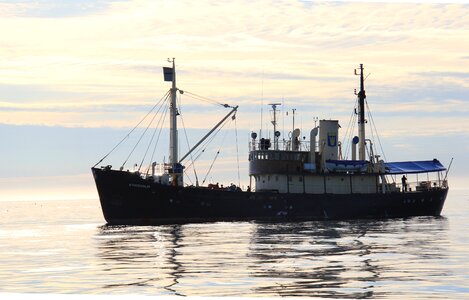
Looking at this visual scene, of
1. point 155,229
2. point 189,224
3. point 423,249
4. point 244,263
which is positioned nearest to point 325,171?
point 189,224

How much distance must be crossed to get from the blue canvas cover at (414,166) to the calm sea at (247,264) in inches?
1268

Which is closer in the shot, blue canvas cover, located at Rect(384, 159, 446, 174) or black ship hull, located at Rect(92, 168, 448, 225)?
black ship hull, located at Rect(92, 168, 448, 225)

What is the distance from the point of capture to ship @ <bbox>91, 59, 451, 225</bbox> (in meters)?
80.7

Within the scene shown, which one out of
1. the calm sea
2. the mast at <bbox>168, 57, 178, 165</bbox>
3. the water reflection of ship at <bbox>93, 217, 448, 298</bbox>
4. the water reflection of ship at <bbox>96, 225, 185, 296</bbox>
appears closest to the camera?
the calm sea

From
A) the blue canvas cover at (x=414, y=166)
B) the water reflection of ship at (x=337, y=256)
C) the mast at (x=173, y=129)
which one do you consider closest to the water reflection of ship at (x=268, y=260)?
the water reflection of ship at (x=337, y=256)

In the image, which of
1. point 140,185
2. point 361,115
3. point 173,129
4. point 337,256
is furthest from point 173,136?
point 337,256

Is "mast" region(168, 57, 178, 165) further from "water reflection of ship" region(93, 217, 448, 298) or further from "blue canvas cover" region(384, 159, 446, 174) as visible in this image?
"blue canvas cover" region(384, 159, 446, 174)

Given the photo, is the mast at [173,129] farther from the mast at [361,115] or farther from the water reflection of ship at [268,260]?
the mast at [361,115]

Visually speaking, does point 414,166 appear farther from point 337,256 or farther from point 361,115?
point 337,256

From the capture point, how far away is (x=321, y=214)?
8781cm

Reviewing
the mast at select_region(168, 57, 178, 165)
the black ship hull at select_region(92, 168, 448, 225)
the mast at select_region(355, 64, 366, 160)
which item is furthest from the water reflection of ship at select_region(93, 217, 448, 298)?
the mast at select_region(355, 64, 366, 160)

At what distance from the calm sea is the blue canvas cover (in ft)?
106

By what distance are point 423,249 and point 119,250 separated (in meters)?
16.8

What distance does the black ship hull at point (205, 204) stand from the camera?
8044cm
